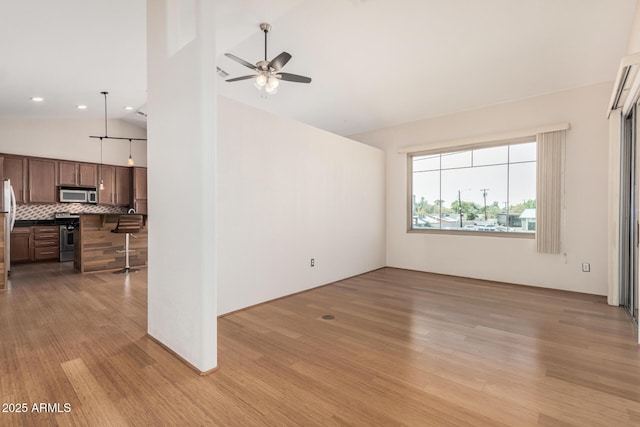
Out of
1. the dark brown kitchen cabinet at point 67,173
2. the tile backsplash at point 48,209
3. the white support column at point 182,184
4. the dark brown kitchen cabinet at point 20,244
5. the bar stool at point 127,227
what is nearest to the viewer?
the white support column at point 182,184

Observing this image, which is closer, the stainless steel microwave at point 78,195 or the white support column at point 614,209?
the white support column at point 614,209

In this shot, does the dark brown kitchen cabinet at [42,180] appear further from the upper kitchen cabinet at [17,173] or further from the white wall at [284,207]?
the white wall at [284,207]

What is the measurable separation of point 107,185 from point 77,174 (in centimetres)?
68

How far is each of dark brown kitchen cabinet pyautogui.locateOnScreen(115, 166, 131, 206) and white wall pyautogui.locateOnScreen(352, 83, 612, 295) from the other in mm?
7077

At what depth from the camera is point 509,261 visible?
15.6 ft

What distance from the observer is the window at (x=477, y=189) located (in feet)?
15.5

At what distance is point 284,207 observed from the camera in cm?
403

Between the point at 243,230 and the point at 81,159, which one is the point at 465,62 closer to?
the point at 243,230

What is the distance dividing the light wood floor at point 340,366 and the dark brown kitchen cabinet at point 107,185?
4.49 m

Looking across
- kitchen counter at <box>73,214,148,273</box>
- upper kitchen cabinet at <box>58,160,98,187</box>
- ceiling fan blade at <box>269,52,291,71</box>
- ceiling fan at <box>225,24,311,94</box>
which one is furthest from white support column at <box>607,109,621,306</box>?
upper kitchen cabinet at <box>58,160,98,187</box>

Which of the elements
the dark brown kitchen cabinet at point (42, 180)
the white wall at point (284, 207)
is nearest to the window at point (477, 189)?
the white wall at point (284, 207)

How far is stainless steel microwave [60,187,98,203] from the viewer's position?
23.0ft

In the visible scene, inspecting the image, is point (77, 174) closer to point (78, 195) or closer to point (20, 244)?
point (78, 195)

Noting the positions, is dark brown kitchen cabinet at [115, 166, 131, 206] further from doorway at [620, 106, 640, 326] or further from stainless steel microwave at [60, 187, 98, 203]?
doorway at [620, 106, 640, 326]
